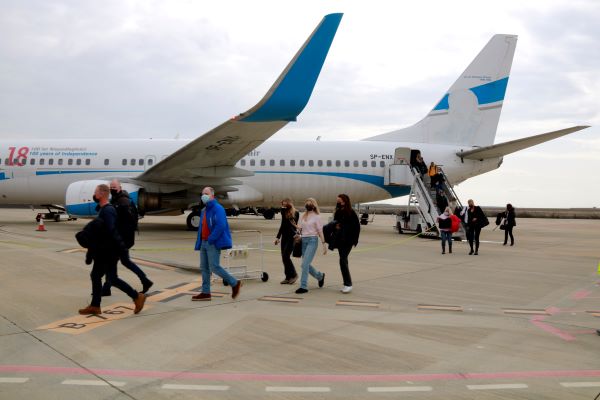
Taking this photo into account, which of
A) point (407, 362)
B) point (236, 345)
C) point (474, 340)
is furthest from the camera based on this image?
point (474, 340)

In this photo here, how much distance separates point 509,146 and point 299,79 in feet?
34.7

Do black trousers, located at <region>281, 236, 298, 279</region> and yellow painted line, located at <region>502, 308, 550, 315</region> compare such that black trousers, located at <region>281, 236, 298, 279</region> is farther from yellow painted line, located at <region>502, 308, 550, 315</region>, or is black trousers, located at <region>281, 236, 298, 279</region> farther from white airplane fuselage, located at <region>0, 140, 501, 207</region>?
white airplane fuselage, located at <region>0, 140, 501, 207</region>

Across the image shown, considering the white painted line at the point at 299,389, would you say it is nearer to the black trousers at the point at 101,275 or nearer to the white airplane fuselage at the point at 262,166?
the black trousers at the point at 101,275

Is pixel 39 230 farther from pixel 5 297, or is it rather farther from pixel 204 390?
pixel 204 390

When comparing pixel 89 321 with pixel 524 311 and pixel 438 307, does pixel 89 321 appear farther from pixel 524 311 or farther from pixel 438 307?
pixel 524 311

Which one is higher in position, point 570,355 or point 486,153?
point 486,153

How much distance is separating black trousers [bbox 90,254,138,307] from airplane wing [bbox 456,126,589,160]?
1482 cm

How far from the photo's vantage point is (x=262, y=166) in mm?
20453

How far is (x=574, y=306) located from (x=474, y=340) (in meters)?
2.80

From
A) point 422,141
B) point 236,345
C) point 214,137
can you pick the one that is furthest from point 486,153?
point 236,345

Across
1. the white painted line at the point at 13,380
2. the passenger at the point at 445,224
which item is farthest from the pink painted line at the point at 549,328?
the passenger at the point at 445,224

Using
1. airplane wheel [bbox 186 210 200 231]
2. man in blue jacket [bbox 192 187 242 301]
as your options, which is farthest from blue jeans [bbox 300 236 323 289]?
airplane wheel [bbox 186 210 200 231]

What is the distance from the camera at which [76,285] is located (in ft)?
25.6

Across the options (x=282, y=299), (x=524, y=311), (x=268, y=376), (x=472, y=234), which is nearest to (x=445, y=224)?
(x=472, y=234)
